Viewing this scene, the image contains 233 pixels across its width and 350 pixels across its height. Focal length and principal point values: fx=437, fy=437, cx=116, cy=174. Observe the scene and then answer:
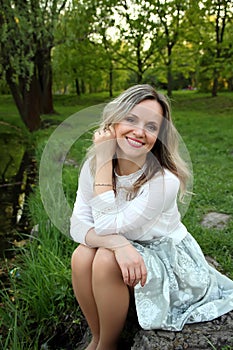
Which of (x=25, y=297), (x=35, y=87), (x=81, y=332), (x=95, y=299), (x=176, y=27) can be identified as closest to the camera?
(x=95, y=299)

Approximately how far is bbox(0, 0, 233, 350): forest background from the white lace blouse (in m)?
0.49

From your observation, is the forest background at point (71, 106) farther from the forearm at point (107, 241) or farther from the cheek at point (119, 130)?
the cheek at point (119, 130)

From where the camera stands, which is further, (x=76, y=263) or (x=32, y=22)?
(x=32, y=22)

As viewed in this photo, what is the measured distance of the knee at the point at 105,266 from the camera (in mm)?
1617

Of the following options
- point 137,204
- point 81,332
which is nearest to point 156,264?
point 137,204

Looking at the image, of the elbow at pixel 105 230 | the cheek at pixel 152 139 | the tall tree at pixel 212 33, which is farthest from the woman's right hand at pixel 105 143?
the tall tree at pixel 212 33

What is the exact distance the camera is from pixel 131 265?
1.58 meters

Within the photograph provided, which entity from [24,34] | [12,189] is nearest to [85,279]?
[12,189]

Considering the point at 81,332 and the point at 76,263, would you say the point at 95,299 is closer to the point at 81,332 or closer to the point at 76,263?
the point at 76,263

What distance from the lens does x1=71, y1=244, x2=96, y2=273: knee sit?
172cm

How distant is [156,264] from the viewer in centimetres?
172

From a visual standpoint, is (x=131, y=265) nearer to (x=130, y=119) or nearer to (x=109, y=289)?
(x=109, y=289)

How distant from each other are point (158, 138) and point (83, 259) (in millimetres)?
597

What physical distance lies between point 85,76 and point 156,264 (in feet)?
47.8
